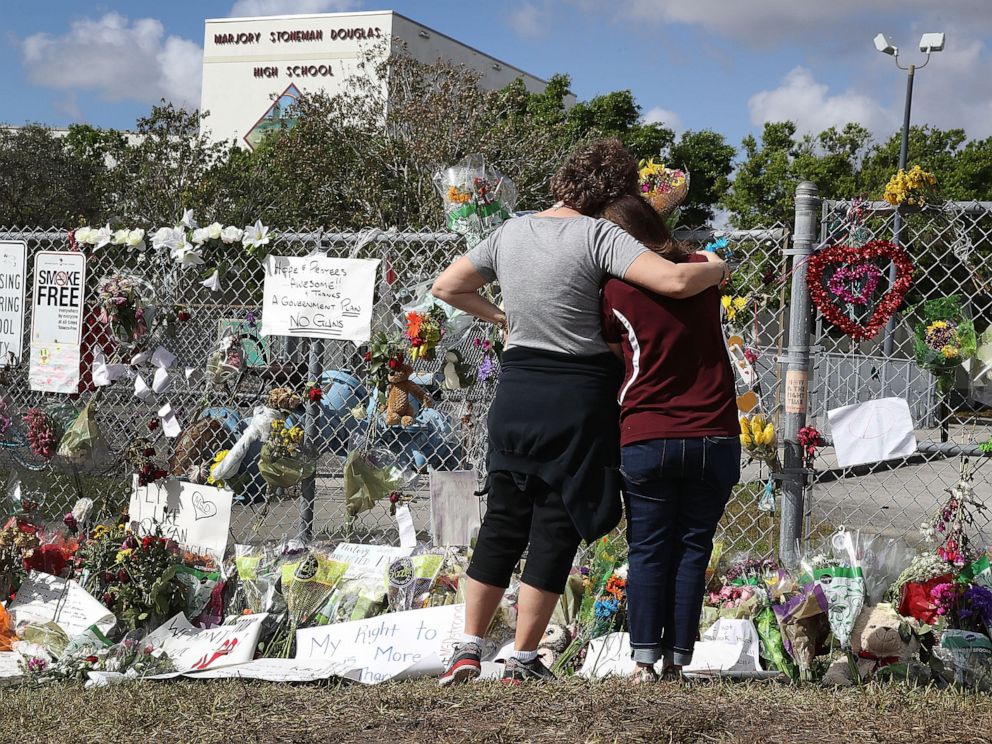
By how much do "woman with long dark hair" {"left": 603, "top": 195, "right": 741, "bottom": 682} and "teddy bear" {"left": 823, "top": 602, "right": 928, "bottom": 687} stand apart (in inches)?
21.9

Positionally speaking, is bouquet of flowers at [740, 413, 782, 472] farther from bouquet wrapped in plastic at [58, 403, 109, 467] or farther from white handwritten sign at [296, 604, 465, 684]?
bouquet wrapped in plastic at [58, 403, 109, 467]

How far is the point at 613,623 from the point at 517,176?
1918cm

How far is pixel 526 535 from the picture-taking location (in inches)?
128

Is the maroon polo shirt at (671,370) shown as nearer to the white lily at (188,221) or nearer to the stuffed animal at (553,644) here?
the stuffed animal at (553,644)

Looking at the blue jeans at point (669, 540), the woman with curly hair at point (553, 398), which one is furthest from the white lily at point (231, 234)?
the blue jeans at point (669, 540)

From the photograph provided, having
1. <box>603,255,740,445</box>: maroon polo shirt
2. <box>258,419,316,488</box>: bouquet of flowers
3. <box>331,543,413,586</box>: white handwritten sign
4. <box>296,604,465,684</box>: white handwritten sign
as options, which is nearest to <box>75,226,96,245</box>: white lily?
<box>258,419,316,488</box>: bouquet of flowers

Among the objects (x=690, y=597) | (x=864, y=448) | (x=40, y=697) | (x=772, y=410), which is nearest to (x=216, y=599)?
(x=40, y=697)

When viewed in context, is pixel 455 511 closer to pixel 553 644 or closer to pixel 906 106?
pixel 553 644

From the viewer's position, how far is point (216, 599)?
4145 mm

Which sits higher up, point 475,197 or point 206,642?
point 475,197

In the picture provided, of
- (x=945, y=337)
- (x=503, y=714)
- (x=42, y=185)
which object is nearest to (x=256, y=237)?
(x=503, y=714)

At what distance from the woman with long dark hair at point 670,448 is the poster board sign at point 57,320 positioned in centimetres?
320

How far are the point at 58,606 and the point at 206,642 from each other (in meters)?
0.73

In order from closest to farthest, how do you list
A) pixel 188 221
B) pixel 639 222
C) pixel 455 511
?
pixel 639 222 → pixel 455 511 → pixel 188 221
